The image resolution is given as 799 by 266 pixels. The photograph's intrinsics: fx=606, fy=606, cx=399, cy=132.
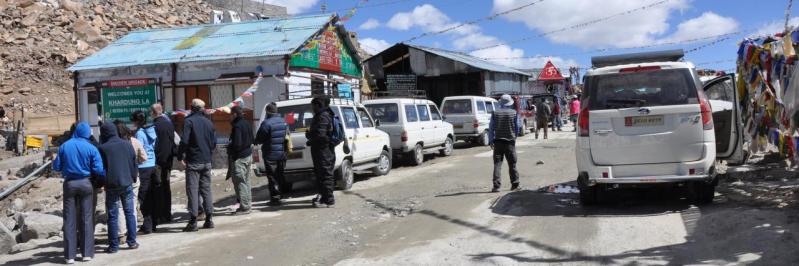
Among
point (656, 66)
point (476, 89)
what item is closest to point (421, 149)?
point (656, 66)

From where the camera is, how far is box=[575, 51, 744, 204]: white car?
6.98m

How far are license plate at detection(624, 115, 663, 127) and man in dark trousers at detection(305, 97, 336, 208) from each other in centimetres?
425

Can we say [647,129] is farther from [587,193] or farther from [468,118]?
[468,118]

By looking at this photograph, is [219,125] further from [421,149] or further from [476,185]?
[476,185]

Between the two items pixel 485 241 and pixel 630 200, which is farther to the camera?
pixel 630 200

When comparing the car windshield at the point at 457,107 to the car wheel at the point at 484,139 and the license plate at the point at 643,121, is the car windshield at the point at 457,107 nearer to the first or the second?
the car wheel at the point at 484,139

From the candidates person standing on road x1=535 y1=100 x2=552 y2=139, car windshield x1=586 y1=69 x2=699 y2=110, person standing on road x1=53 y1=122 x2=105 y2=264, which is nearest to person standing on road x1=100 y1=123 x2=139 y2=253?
person standing on road x1=53 y1=122 x2=105 y2=264

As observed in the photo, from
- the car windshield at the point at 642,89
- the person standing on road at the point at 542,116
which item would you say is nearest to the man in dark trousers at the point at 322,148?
the car windshield at the point at 642,89

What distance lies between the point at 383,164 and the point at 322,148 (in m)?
3.75

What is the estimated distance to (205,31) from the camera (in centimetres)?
1927

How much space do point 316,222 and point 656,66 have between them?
468cm

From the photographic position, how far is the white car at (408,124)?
557 inches

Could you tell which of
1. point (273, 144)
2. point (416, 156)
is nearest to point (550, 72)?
point (416, 156)

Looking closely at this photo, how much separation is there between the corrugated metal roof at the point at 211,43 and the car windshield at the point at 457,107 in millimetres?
5173
